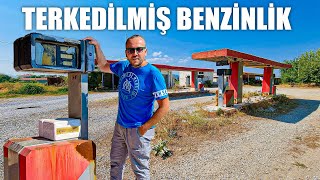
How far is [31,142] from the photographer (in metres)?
1.92

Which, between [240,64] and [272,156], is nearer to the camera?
[272,156]

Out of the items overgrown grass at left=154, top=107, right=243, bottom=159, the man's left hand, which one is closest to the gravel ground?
overgrown grass at left=154, top=107, right=243, bottom=159

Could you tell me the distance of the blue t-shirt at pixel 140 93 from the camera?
2.37 metres

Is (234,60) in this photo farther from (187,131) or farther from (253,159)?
(253,159)

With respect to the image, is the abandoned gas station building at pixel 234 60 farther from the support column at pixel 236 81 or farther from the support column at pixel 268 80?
the support column at pixel 268 80

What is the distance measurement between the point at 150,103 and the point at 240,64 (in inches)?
441

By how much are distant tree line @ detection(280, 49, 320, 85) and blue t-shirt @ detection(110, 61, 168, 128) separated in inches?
1728

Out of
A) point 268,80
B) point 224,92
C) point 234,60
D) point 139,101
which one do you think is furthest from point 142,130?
point 268,80

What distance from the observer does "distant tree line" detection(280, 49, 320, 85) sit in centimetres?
3823

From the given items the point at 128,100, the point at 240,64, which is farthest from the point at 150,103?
the point at 240,64

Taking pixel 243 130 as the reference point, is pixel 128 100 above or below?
above

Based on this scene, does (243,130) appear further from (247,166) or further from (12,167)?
(12,167)

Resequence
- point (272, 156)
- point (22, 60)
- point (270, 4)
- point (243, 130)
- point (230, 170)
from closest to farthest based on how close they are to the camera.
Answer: point (22, 60)
point (230, 170)
point (272, 156)
point (243, 130)
point (270, 4)

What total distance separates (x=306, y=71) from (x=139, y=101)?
4492cm
